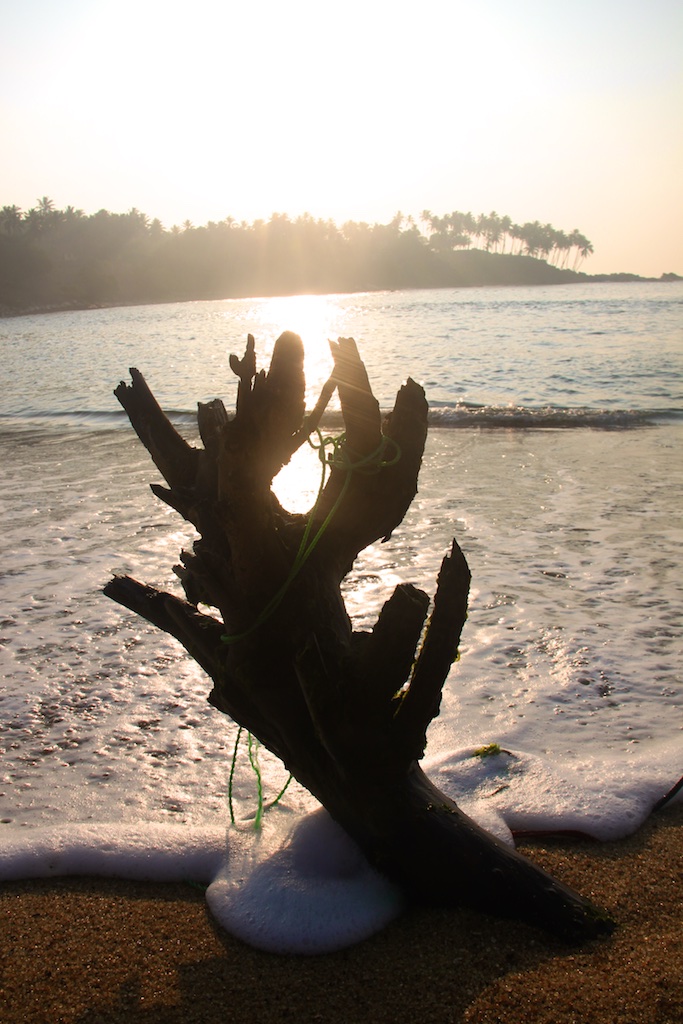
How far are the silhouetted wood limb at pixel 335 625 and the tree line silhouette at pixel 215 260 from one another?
119013mm

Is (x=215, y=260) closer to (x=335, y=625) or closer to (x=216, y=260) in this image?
(x=216, y=260)

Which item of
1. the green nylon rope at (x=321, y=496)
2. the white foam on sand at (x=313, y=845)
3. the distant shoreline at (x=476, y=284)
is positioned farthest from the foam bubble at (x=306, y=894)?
the distant shoreline at (x=476, y=284)

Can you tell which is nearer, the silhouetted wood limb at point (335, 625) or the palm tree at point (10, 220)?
the silhouetted wood limb at point (335, 625)

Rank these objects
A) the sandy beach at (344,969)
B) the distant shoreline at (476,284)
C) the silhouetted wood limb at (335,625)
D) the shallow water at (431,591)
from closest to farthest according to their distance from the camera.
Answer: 1. the sandy beach at (344,969)
2. the silhouetted wood limb at (335,625)
3. the shallow water at (431,591)
4. the distant shoreline at (476,284)

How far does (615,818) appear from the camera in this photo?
311 cm

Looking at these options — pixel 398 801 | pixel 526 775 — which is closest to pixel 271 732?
pixel 398 801

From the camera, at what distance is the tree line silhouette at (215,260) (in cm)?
12088

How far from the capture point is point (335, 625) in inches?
102

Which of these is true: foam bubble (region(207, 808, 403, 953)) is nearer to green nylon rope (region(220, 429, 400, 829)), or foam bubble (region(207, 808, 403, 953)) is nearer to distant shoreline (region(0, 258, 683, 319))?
green nylon rope (region(220, 429, 400, 829))

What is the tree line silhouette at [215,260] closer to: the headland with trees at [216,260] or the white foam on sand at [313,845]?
the headland with trees at [216,260]

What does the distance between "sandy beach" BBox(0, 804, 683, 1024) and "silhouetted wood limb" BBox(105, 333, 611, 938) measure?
0.44 feet

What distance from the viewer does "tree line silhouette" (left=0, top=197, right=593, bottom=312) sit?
4759 inches

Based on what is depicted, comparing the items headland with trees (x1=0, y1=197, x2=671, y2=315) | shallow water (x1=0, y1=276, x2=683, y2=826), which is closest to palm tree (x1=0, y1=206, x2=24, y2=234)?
headland with trees (x1=0, y1=197, x2=671, y2=315)

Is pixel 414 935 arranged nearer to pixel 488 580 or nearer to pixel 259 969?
pixel 259 969
